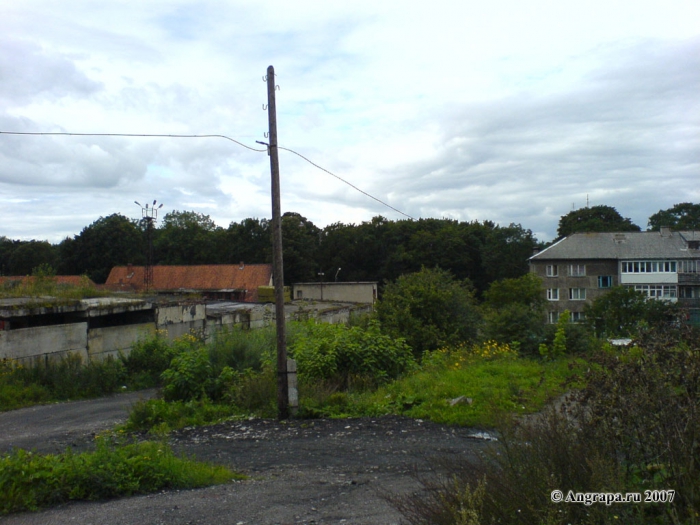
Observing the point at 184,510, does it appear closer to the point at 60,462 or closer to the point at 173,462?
the point at 173,462

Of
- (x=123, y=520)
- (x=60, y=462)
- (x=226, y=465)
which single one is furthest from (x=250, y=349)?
(x=123, y=520)

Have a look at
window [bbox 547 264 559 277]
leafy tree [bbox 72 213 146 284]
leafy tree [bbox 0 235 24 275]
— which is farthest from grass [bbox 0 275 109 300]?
window [bbox 547 264 559 277]

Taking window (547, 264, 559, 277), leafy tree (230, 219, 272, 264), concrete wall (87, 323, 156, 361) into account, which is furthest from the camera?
leafy tree (230, 219, 272, 264)

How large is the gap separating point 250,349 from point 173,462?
7.90 meters

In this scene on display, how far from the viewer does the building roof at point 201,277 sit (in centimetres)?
5466

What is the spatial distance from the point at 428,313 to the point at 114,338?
10.9 m

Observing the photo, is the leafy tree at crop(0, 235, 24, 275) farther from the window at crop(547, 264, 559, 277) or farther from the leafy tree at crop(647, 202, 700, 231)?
the leafy tree at crop(647, 202, 700, 231)

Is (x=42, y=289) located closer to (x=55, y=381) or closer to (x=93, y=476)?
(x=55, y=381)

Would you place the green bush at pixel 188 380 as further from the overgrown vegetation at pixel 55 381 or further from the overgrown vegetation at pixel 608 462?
the overgrown vegetation at pixel 608 462

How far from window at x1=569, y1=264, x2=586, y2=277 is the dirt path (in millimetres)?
53237

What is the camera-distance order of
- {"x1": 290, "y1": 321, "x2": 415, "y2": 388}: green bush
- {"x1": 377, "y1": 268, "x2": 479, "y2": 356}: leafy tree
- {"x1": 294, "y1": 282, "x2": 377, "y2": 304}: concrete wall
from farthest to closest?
{"x1": 294, "y1": 282, "x2": 377, "y2": 304}: concrete wall → {"x1": 377, "y1": 268, "x2": 479, "y2": 356}: leafy tree → {"x1": 290, "y1": 321, "x2": 415, "y2": 388}: green bush

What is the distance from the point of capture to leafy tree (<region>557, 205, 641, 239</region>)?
260 ft

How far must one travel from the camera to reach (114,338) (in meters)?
20.1

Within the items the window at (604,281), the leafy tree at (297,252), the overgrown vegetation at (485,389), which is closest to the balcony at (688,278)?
the window at (604,281)
